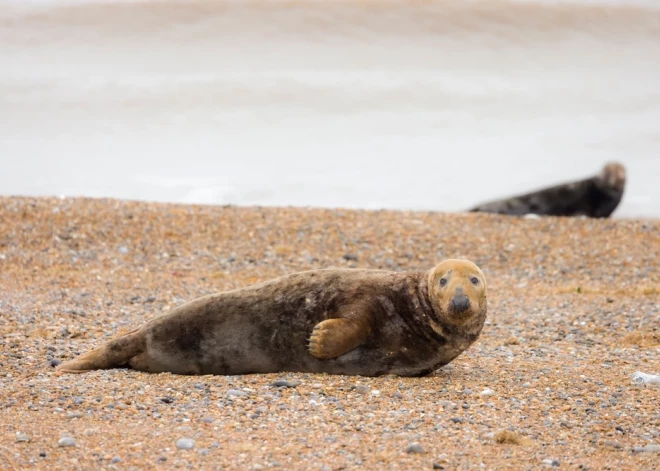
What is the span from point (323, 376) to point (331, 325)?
0.36 meters

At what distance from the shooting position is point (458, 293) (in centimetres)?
512

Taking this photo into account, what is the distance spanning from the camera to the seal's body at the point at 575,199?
13.1 metres

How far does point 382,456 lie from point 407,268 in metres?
6.07

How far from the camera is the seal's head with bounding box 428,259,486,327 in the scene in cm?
511

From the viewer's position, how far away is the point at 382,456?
3.97 meters

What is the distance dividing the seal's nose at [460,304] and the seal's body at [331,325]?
0.07 metres

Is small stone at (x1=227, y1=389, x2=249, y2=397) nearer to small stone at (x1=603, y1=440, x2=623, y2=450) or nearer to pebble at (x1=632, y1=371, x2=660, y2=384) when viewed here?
small stone at (x1=603, y1=440, x2=623, y2=450)

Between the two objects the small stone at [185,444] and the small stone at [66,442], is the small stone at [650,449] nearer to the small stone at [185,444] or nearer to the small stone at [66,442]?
the small stone at [185,444]

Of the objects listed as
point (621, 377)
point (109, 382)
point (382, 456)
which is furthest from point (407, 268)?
point (382, 456)

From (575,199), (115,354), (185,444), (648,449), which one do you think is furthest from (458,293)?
(575,199)

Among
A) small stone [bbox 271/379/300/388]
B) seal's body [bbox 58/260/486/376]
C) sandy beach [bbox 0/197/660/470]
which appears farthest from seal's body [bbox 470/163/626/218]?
small stone [bbox 271/379/300/388]

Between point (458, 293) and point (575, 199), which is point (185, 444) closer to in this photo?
point (458, 293)

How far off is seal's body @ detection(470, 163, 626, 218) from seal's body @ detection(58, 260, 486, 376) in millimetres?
7736

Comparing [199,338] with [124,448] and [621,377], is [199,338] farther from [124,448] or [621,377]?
[621,377]
